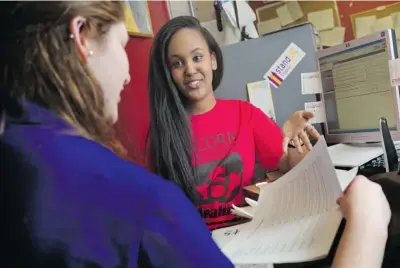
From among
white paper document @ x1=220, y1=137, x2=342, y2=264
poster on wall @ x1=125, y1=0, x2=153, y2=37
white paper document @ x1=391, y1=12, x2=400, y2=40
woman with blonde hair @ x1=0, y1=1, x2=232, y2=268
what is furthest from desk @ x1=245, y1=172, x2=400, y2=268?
white paper document @ x1=391, y1=12, x2=400, y2=40

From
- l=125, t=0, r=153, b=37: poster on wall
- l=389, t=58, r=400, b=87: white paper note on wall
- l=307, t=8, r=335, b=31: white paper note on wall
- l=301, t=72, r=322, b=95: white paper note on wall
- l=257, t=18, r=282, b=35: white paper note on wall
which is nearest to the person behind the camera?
l=389, t=58, r=400, b=87: white paper note on wall

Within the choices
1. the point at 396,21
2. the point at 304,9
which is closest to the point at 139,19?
the point at 304,9

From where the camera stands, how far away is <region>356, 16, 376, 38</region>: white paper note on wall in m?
2.25

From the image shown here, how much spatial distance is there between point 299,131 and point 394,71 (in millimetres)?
317

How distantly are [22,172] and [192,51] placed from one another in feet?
3.20

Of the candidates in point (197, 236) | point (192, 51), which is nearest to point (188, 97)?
point (192, 51)

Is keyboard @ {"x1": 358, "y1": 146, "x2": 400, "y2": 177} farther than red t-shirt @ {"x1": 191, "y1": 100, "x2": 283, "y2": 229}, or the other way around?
red t-shirt @ {"x1": 191, "y1": 100, "x2": 283, "y2": 229}

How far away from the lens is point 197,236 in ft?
1.38

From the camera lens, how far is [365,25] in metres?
2.28

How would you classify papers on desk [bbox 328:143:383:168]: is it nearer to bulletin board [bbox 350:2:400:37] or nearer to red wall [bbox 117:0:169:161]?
red wall [bbox 117:0:169:161]

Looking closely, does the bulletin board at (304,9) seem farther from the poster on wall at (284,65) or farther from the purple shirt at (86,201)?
the purple shirt at (86,201)

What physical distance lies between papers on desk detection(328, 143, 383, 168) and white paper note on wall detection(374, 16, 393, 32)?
1.16 meters

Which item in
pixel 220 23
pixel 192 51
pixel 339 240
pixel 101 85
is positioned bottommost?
pixel 339 240

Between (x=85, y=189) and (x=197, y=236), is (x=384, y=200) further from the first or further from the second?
(x=85, y=189)
